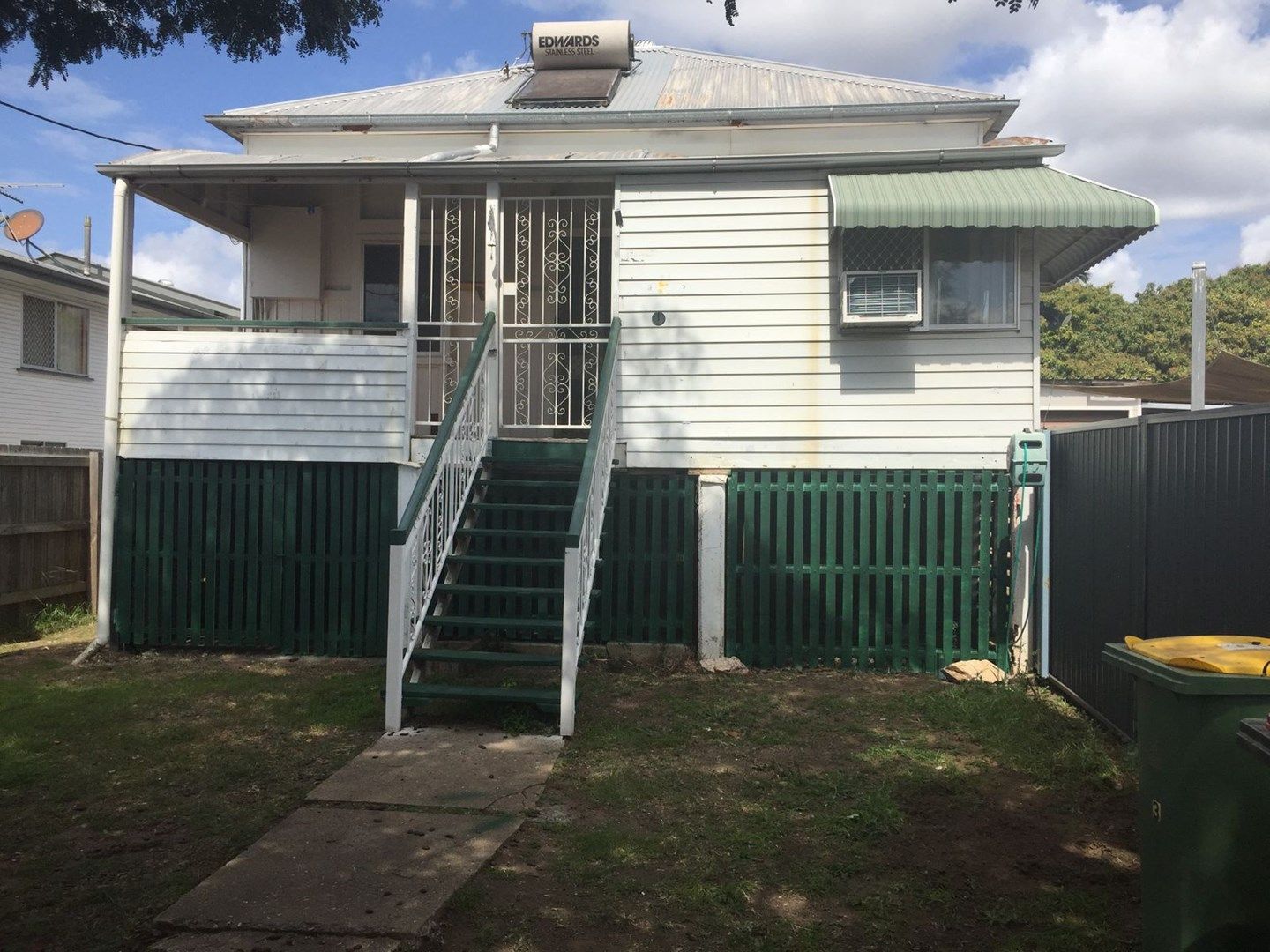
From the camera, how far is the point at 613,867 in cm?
425

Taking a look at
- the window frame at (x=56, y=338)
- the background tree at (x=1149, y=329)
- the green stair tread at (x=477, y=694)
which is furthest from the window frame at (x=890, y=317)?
the background tree at (x=1149, y=329)

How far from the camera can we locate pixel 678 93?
10516 millimetres

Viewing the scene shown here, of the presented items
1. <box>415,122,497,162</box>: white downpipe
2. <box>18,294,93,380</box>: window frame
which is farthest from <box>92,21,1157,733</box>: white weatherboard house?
<box>18,294,93,380</box>: window frame

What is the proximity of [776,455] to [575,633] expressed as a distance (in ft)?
9.42

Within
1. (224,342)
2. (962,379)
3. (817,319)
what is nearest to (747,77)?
(817,319)

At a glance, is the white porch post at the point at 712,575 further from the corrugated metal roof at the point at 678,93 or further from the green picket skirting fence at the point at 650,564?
the corrugated metal roof at the point at 678,93

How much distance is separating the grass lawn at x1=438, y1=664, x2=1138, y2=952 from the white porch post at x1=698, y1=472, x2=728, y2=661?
4.01 feet

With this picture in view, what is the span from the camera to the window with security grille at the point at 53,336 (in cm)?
1527

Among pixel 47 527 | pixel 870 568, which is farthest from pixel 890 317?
pixel 47 527

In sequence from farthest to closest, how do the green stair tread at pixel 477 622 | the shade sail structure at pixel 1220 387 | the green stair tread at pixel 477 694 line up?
1. the shade sail structure at pixel 1220 387
2. the green stair tread at pixel 477 622
3. the green stair tread at pixel 477 694

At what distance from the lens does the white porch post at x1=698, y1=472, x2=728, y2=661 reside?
815 cm

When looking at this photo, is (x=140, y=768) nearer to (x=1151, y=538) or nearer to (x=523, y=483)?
(x=523, y=483)

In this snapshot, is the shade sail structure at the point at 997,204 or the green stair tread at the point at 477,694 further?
the shade sail structure at the point at 997,204

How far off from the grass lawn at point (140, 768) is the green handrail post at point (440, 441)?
1338 mm
